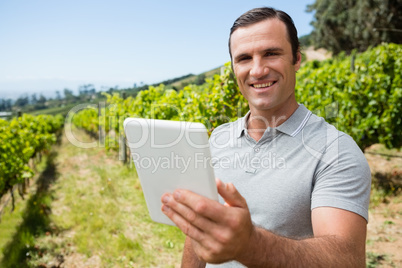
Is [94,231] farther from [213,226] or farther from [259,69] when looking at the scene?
[213,226]

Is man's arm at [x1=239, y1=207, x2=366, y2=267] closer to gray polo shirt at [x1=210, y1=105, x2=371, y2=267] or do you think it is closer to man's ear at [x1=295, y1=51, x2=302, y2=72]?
gray polo shirt at [x1=210, y1=105, x2=371, y2=267]

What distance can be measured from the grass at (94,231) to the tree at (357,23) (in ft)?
63.2

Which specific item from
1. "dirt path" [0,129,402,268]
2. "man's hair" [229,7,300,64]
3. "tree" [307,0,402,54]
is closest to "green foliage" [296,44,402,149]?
"dirt path" [0,129,402,268]

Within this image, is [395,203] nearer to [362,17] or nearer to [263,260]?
[263,260]

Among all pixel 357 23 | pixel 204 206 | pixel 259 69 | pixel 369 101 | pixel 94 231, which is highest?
pixel 357 23

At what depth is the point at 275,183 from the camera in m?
1.28

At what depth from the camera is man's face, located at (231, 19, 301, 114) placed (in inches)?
57.2

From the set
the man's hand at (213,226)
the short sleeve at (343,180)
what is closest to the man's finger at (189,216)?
the man's hand at (213,226)

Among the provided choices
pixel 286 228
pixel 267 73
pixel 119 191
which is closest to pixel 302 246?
pixel 286 228

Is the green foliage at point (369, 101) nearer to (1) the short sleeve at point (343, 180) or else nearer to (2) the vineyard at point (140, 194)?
(2) the vineyard at point (140, 194)

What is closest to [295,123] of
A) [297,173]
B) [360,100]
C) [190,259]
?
[297,173]

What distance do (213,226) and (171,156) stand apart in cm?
25

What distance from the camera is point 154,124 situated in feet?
2.78

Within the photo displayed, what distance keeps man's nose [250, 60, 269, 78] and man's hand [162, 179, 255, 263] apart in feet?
2.95
